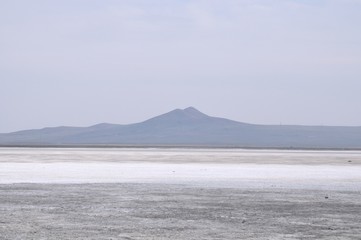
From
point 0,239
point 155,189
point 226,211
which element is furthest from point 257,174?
point 0,239

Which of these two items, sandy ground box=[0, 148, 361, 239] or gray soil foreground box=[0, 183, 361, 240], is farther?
sandy ground box=[0, 148, 361, 239]

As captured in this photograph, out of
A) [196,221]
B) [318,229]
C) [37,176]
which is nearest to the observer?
[318,229]

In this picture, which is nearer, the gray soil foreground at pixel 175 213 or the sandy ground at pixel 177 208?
the gray soil foreground at pixel 175 213

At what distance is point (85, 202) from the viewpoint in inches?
1010

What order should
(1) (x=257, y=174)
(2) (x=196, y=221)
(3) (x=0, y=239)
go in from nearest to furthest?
(3) (x=0, y=239)
(2) (x=196, y=221)
(1) (x=257, y=174)

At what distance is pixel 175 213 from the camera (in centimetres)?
2283

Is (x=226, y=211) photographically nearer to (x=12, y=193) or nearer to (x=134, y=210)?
(x=134, y=210)

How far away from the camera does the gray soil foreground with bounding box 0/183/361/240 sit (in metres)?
18.8

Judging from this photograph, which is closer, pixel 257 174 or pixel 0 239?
pixel 0 239

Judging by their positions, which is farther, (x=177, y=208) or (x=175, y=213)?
(x=177, y=208)

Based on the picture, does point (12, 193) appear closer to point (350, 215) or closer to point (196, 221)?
point (196, 221)

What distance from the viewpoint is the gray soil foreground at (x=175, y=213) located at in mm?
18772

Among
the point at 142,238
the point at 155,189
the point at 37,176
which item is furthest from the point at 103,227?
the point at 37,176

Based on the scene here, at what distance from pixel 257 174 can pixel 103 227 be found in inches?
990
